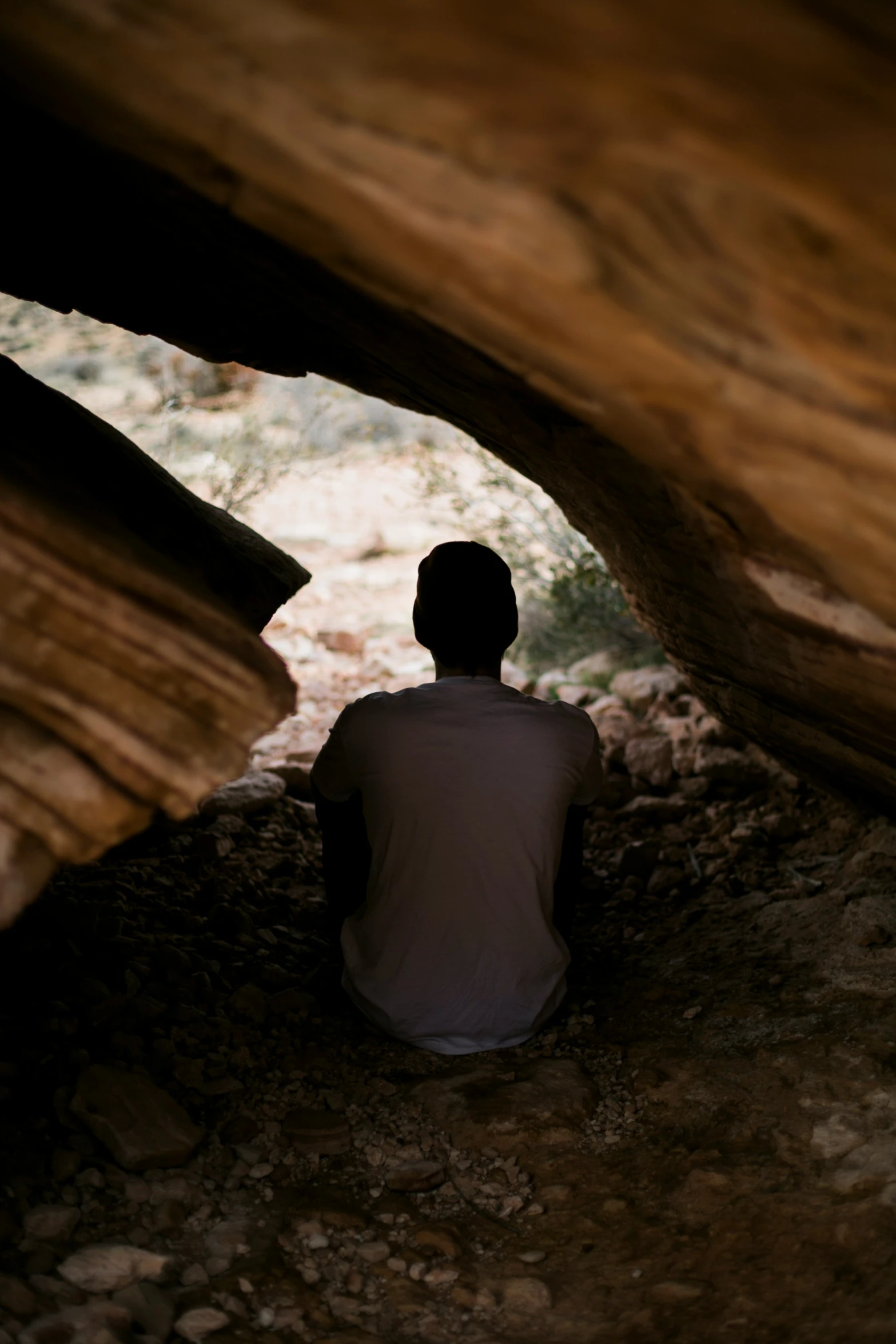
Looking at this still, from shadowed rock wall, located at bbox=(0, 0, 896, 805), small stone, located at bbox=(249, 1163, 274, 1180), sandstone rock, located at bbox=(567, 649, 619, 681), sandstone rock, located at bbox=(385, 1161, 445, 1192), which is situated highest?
shadowed rock wall, located at bbox=(0, 0, 896, 805)

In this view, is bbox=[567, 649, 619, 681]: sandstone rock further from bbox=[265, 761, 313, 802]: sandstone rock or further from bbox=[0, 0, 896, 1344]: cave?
bbox=[0, 0, 896, 1344]: cave

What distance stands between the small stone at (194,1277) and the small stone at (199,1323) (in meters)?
0.08

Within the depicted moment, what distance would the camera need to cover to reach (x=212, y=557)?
2559 mm

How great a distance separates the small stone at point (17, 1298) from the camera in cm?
140

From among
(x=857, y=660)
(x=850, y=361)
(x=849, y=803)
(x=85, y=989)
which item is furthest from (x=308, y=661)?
(x=850, y=361)

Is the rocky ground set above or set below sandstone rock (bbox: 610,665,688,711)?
below

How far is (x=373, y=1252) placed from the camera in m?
1.72

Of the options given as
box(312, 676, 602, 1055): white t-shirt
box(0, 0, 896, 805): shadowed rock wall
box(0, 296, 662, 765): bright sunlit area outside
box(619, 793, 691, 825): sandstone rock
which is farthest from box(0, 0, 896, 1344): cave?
box(0, 296, 662, 765): bright sunlit area outside

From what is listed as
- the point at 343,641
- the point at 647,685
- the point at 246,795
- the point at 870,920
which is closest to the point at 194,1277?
the point at 870,920

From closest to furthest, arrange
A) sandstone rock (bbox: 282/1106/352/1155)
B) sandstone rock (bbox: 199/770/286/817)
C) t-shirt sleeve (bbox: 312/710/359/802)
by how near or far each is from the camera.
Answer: sandstone rock (bbox: 282/1106/352/1155)
t-shirt sleeve (bbox: 312/710/359/802)
sandstone rock (bbox: 199/770/286/817)

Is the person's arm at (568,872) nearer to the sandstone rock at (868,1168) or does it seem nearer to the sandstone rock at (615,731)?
the sandstone rock at (868,1168)

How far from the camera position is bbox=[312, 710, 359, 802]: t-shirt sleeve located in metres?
2.46

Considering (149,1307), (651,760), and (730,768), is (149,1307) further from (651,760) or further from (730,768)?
(651,760)

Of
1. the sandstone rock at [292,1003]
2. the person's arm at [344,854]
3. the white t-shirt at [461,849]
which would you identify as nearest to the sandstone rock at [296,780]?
the person's arm at [344,854]
